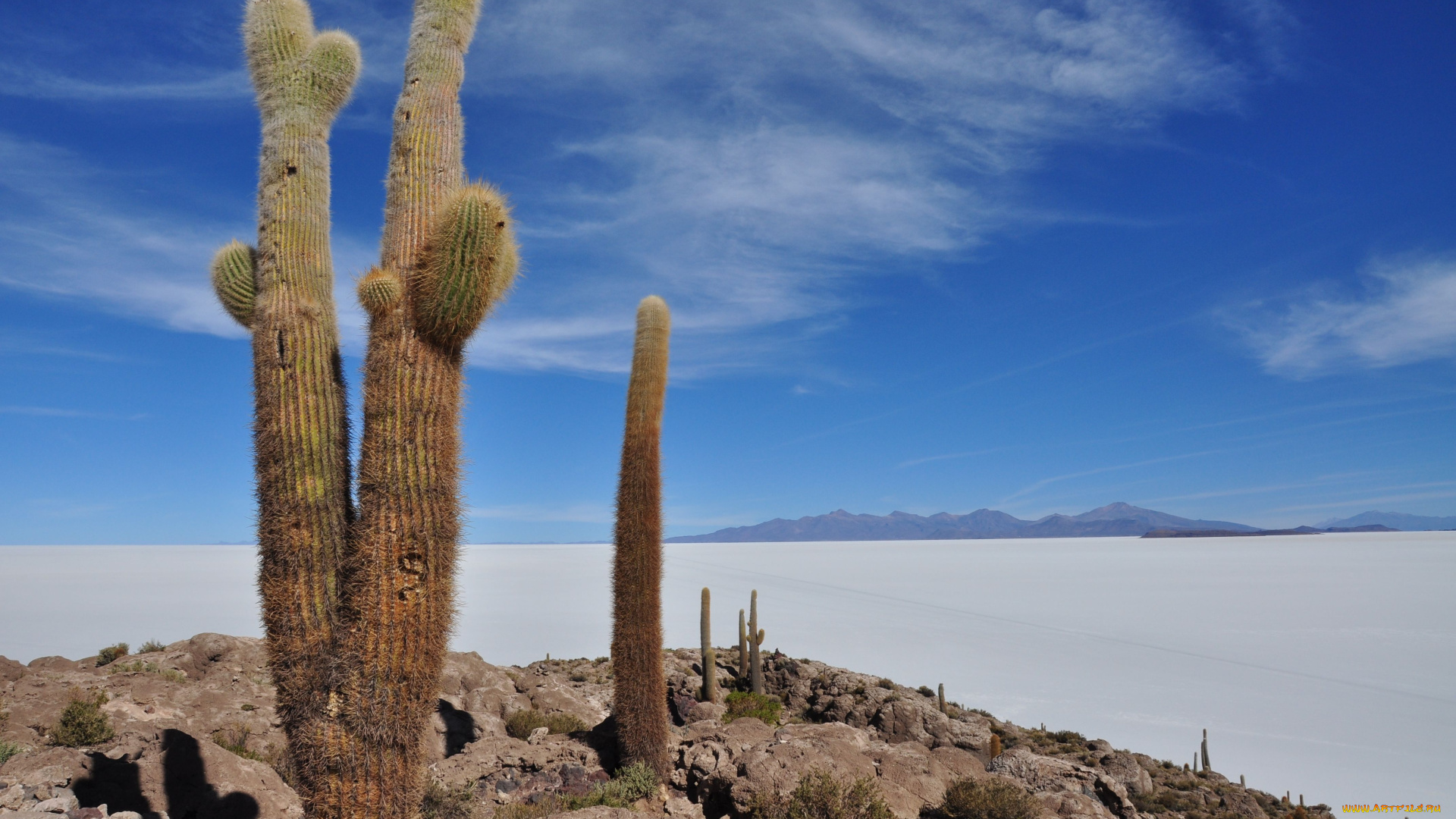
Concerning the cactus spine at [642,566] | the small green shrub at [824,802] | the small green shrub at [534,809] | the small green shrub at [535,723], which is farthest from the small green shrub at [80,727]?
the small green shrub at [824,802]

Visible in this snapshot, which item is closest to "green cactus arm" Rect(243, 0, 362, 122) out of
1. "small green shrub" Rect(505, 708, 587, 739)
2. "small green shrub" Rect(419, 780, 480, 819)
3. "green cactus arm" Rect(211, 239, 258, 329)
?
"green cactus arm" Rect(211, 239, 258, 329)

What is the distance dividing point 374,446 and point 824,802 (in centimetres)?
607

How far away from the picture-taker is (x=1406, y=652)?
1506 inches

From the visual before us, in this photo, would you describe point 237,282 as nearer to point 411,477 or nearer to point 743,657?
point 411,477

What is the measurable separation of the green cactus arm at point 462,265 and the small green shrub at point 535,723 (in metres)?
11.5

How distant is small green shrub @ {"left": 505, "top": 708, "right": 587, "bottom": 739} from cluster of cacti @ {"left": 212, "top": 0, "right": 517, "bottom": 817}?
33.0ft

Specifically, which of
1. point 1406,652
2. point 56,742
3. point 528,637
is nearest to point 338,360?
point 56,742

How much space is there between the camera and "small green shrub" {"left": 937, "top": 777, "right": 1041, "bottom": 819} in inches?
345

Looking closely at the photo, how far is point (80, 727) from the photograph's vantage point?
1123 centimetres

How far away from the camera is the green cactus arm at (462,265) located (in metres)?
5.30

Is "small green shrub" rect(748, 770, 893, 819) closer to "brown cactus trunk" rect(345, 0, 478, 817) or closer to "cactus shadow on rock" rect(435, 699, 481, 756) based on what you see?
"brown cactus trunk" rect(345, 0, 478, 817)

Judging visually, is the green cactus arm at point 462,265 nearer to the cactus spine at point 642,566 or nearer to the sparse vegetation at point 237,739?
the cactus spine at point 642,566

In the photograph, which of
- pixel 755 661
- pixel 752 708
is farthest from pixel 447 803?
pixel 755 661

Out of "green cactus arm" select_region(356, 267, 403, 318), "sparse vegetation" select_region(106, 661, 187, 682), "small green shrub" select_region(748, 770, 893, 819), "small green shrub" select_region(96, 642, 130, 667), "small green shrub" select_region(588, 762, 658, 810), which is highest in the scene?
"green cactus arm" select_region(356, 267, 403, 318)
